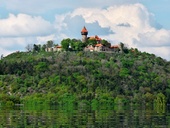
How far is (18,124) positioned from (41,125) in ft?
12.5

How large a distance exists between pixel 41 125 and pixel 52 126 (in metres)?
2.28

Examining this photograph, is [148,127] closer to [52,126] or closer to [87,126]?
[87,126]

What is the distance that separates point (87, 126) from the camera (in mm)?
79625

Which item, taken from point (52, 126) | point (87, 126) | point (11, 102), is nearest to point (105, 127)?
point (87, 126)

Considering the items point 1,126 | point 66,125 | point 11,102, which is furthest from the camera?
point 11,102

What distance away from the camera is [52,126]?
7838 centimetres

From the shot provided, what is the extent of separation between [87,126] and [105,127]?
267cm

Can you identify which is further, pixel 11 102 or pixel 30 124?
pixel 11 102

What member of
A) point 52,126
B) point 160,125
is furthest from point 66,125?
point 160,125

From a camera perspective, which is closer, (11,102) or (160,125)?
(160,125)

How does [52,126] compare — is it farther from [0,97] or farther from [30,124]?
[0,97]

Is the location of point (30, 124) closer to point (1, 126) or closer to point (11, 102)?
point (1, 126)

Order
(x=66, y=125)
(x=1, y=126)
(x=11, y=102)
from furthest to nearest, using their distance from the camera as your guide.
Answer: (x=11, y=102) < (x=66, y=125) < (x=1, y=126)

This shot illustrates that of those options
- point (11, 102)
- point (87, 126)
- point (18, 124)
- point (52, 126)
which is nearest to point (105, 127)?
point (87, 126)
